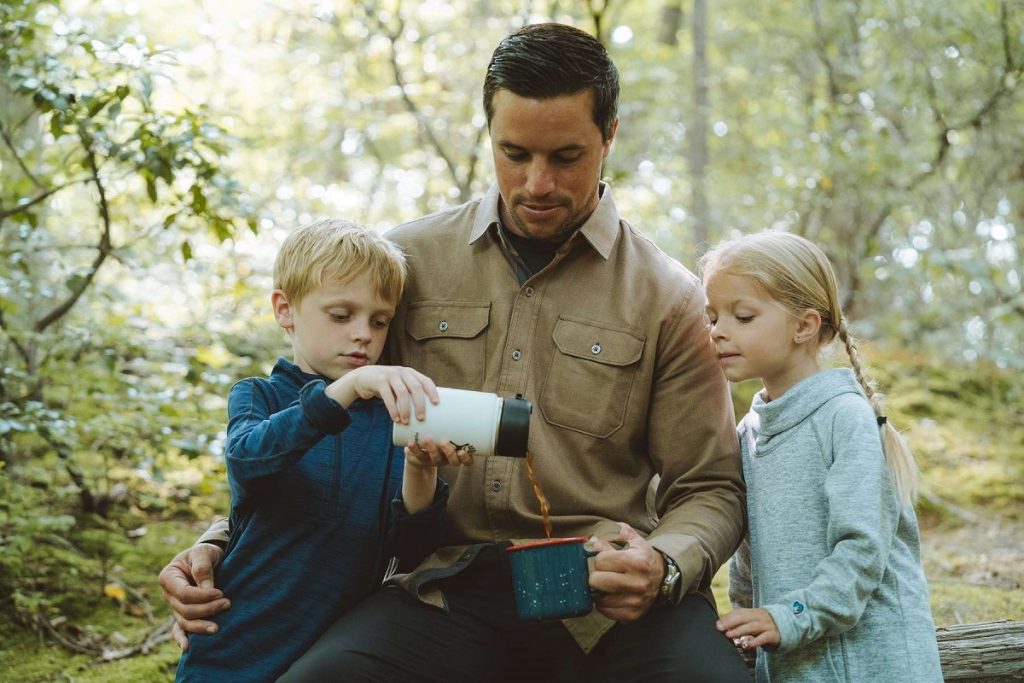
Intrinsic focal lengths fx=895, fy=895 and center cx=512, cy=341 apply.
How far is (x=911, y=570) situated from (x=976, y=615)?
1536 mm

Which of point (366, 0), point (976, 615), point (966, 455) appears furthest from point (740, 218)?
point (976, 615)

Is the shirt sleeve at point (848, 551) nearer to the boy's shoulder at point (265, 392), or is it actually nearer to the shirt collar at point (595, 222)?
the shirt collar at point (595, 222)

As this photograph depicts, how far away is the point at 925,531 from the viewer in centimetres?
521

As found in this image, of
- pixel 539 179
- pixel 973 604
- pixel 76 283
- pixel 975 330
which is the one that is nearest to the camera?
pixel 539 179

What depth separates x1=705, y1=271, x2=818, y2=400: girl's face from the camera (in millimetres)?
2461

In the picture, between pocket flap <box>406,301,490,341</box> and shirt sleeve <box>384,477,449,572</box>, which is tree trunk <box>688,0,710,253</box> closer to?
pocket flap <box>406,301,490,341</box>

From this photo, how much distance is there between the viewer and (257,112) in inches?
339

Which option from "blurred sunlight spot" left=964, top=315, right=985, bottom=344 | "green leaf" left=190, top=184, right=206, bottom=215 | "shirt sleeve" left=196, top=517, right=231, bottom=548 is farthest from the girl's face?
"blurred sunlight spot" left=964, top=315, right=985, bottom=344

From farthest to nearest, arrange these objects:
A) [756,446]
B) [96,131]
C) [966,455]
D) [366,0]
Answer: [366,0] < [966,455] < [96,131] < [756,446]

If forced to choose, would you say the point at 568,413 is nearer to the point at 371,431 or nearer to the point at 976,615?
the point at 371,431

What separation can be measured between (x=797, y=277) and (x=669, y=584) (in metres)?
0.90

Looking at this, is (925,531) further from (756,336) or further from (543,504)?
(543,504)

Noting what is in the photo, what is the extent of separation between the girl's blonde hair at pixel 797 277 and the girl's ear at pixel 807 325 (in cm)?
1

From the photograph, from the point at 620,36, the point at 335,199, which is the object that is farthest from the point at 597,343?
the point at 620,36
